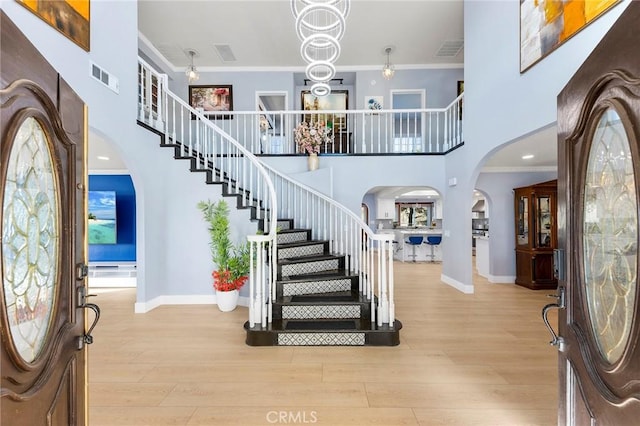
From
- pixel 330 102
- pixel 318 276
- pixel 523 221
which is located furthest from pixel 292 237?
pixel 330 102

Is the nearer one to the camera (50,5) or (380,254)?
(50,5)

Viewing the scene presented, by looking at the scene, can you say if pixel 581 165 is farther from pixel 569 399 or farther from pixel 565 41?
pixel 565 41

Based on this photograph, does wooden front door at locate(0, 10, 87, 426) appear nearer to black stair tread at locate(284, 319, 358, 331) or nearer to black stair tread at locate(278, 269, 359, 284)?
black stair tread at locate(284, 319, 358, 331)

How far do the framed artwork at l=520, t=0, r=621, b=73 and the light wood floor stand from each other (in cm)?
319

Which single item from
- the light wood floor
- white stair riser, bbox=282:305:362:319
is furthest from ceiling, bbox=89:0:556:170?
white stair riser, bbox=282:305:362:319

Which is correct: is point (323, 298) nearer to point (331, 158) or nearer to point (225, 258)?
point (225, 258)

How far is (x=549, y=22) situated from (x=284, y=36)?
5.04m

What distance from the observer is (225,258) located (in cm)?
444

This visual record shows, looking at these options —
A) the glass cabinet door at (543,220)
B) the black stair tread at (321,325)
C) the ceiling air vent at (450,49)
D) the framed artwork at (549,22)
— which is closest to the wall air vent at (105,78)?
the black stair tread at (321,325)

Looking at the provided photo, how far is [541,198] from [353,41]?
5272 mm

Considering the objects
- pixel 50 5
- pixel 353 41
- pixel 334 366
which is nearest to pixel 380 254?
Answer: pixel 334 366

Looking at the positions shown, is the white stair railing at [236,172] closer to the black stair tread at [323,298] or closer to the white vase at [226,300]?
the black stair tread at [323,298]

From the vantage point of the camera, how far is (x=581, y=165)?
124 cm

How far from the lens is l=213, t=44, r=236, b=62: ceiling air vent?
6812 mm
